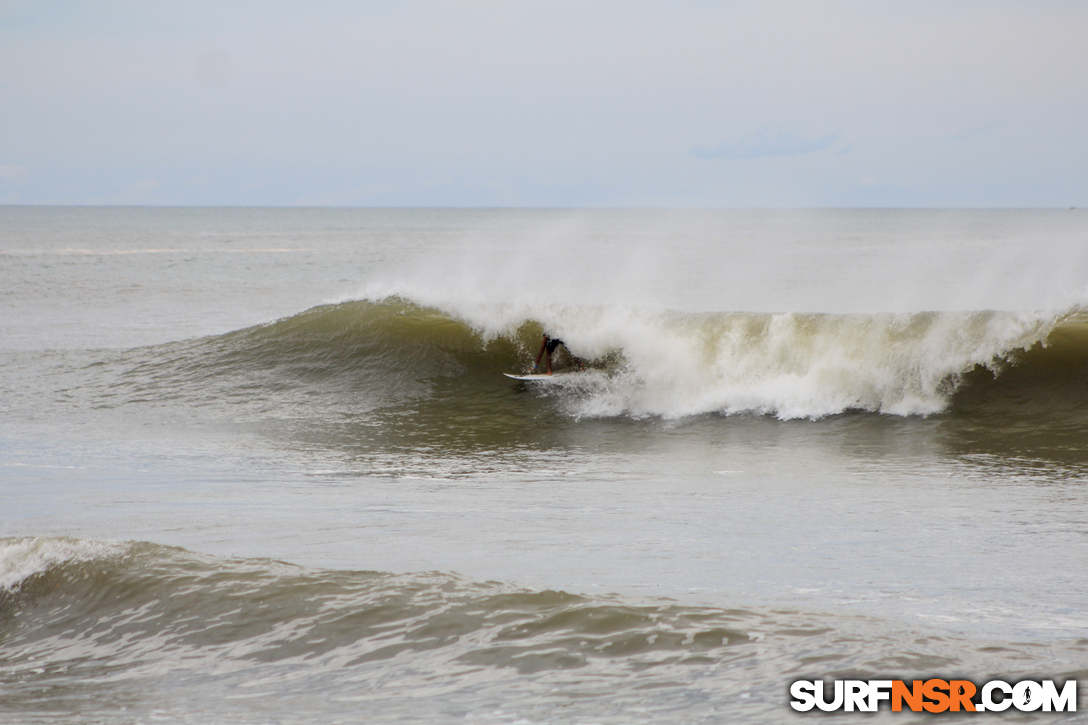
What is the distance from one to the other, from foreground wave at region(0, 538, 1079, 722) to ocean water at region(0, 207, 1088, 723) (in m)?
0.02

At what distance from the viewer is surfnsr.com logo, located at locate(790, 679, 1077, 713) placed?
346cm

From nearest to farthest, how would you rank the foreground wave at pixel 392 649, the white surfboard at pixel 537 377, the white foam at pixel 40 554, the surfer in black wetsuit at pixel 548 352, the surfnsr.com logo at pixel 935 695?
the surfnsr.com logo at pixel 935 695, the foreground wave at pixel 392 649, the white foam at pixel 40 554, the white surfboard at pixel 537 377, the surfer in black wetsuit at pixel 548 352

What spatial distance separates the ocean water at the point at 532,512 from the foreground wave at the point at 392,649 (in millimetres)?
18

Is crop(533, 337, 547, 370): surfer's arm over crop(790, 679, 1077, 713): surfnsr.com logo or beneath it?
over

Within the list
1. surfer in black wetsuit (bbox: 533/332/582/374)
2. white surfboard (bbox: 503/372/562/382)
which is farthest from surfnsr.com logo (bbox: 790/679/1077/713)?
surfer in black wetsuit (bbox: 533/332/582/374)

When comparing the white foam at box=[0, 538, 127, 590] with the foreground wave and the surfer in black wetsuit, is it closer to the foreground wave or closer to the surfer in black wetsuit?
the foreground wave

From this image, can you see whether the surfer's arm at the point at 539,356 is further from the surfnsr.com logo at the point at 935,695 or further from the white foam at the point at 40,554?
the surfnsr.com logo at the point at 935,695

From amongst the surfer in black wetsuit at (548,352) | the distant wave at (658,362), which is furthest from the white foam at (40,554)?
the surfer in black wetsuit at (548,352)

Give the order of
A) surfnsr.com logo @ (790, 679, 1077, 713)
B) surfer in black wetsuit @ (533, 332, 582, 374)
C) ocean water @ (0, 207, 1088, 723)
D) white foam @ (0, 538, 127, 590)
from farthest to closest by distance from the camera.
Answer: surfer in black wetsuit @ (533, 332, 582, 374) → white foam @ (0, 538, 127, 590) → ocean water @ (0, 207, 1088, 723) → surfnsr.com logo @ (790, 679, 1077, 713)

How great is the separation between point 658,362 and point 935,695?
29.8 feet

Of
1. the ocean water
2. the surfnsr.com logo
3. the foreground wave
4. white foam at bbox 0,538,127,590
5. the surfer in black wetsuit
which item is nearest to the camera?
the surfnsr.com logo

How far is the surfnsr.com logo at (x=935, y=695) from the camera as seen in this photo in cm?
346

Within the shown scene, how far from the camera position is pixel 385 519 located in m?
6.67

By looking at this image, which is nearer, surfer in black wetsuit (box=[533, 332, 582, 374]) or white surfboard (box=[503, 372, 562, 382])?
white surfboard (box=[503, 372, 562, 382])
